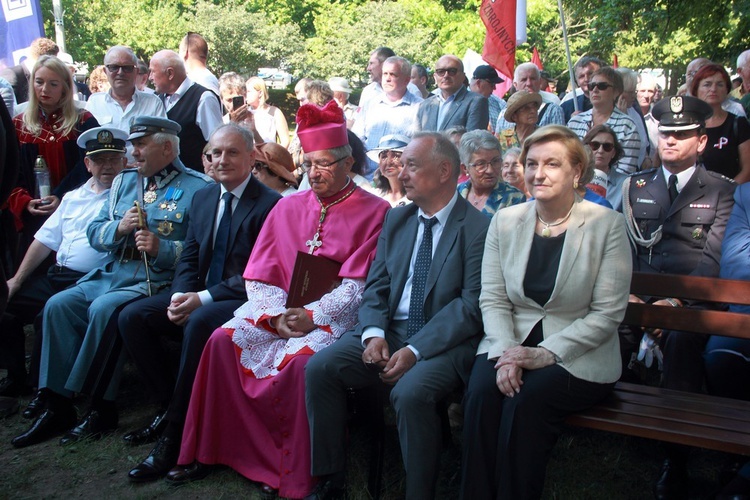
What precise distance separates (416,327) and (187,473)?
1517 mm

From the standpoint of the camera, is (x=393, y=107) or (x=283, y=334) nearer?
(x=283, y=334)

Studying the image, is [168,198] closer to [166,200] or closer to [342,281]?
[166,200]

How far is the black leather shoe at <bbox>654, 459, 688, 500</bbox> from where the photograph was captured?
372 cm

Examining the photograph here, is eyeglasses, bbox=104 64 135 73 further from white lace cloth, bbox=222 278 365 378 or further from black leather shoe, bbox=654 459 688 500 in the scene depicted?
black leather shoe, bbox=654 459 688 500

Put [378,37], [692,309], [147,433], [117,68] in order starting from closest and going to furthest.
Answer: [692,309] < [147,433] < [117,68] < [378,37]

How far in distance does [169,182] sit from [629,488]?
11.9 feet

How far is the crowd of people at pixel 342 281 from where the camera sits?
11.5ft

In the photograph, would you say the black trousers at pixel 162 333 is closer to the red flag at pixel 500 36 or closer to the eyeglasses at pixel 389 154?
the eyeglasses at pixel 389 154

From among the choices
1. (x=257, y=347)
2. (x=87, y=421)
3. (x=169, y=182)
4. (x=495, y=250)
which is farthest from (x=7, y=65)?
(x=495, y=250)

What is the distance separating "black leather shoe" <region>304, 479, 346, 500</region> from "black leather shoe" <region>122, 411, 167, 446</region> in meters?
1.29

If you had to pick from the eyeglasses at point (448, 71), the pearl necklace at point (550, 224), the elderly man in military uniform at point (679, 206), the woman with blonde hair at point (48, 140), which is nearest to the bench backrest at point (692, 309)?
the elderly man in military uniform at point (679, 206)

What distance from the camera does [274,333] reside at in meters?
4.26

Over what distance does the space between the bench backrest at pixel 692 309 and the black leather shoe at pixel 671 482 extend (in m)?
0.72

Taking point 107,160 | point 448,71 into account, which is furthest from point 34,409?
point 448,71
